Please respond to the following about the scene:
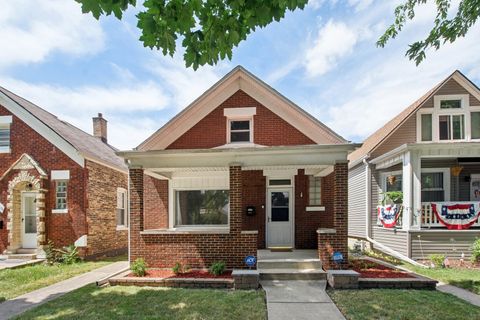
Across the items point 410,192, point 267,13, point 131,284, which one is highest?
point 267,13

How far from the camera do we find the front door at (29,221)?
1124 cm

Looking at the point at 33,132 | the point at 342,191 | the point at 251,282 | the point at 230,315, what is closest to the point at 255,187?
the point at 342,191

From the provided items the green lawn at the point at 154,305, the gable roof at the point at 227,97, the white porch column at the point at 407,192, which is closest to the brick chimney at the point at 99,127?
the gable roof at the point at 227,97

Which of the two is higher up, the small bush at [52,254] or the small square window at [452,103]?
the small square window at [452,103]

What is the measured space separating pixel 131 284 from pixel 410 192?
9474 mm

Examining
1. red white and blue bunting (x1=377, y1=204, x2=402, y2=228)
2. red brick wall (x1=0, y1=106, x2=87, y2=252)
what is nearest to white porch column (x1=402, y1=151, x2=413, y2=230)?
red white and blue bunting (x1=377, y1=204, x2=402, y2=228)

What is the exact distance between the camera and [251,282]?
22.0 ft

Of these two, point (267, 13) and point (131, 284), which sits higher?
point (267, 13)

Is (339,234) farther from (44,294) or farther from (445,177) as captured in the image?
(44,294)

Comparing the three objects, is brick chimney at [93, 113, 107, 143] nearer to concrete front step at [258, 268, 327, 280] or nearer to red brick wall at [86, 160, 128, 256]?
red brick wall at [86, 160, 128, 256]

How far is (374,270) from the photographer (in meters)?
7.84

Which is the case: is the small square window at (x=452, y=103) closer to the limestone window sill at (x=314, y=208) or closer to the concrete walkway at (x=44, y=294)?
the limestone window sill at (x=314, y=208)

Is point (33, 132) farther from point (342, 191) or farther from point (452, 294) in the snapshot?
point (452, 294)

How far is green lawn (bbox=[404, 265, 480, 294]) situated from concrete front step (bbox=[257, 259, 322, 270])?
3.24 meters
